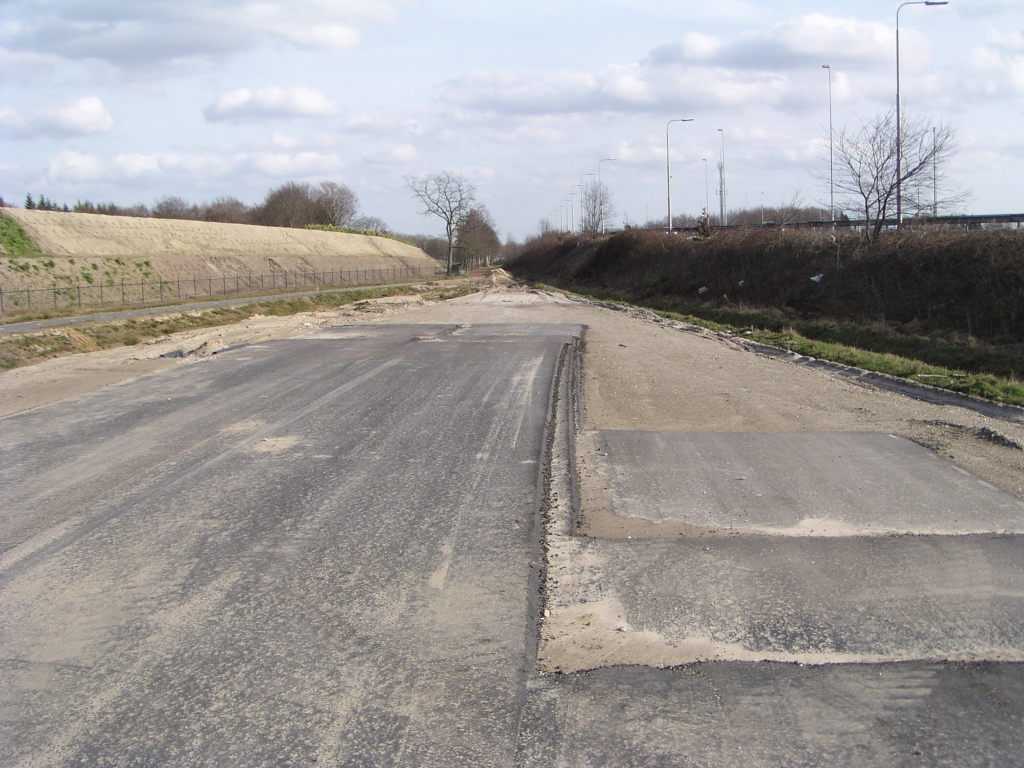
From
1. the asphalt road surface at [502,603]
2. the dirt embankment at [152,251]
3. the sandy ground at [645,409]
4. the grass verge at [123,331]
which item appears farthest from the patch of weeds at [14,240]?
the asphalt road surface at [502,603]

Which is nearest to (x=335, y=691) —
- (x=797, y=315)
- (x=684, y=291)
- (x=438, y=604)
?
(x=438, y=604)

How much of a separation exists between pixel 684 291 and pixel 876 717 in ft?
135

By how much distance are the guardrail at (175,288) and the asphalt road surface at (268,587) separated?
110ft

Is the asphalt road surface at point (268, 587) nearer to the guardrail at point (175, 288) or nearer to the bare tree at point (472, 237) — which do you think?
the guardrail at point (175, 288)

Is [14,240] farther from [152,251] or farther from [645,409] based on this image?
[645,409]

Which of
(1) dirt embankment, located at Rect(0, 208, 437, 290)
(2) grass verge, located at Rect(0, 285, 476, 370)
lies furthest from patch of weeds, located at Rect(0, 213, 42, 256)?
(2) grass verge, located at Rect(0, 285, 476, 370)

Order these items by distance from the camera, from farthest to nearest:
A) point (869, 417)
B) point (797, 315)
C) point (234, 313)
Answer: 1. point (234, 313)
2. point (797, 315)
3. point (869, 417)

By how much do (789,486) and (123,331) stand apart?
1096 inches

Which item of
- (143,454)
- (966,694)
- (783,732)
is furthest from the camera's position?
(143,454)

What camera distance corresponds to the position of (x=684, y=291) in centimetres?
4400

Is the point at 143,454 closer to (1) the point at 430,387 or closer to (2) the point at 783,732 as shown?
(1) the point at 430,387

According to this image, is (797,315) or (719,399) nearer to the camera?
(719,399)

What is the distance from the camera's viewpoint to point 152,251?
205 ft

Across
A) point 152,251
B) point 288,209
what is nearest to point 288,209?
point 288,209
